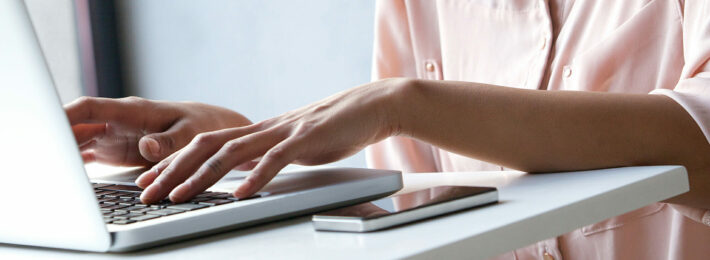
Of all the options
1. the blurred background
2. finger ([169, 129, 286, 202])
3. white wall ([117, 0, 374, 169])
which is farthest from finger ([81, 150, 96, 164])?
white wall ([117, 0, 374, 169])

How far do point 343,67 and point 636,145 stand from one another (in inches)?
48.5

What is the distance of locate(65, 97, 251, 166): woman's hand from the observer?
0.71 metres

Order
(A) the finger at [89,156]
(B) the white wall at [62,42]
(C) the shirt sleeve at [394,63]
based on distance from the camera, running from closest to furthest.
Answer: (A) the finger at [89,156], (C) the shirt sleeve at [394,63], (B) the white wall at [62,42]

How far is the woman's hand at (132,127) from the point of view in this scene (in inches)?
27.9

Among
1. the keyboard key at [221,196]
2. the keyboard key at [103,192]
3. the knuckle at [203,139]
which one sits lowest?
the keyboard key at [103,192]

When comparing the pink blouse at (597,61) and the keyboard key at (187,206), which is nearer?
the keyboard key at (187,206)

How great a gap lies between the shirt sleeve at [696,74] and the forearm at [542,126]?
27mm

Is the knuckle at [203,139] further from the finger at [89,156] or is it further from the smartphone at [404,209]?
the finger at [89,156]

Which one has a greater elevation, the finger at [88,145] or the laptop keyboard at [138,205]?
the laptop keyboard at [138,205]

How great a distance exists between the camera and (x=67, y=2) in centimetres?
252

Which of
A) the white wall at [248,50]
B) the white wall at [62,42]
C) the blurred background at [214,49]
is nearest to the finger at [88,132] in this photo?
the blurred background at [214,49]

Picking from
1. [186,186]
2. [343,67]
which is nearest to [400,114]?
[186,186]

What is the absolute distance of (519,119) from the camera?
24.1 inches

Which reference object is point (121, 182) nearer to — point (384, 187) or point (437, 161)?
point (384, 187)
